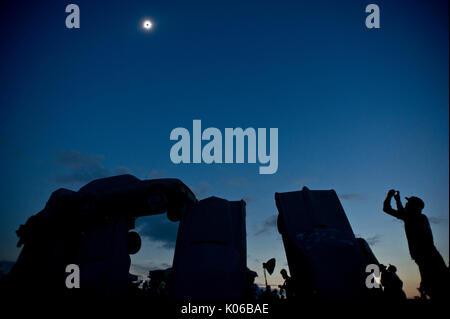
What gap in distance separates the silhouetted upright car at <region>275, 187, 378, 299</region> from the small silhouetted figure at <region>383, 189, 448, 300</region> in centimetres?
115

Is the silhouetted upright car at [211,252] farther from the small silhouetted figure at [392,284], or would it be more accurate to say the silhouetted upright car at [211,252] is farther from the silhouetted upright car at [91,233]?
the small silhouetted figure at [392,284]

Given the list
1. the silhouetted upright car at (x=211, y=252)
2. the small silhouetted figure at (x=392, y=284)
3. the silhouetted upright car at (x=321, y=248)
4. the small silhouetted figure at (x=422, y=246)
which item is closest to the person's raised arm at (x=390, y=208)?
the small silhouetted figure at (x=422, y=246)

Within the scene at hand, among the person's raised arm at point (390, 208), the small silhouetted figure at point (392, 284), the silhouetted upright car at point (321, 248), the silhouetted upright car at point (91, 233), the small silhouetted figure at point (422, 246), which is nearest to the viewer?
the small silhouetted figure at point (422, 246)

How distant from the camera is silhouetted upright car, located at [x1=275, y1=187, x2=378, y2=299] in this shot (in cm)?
419

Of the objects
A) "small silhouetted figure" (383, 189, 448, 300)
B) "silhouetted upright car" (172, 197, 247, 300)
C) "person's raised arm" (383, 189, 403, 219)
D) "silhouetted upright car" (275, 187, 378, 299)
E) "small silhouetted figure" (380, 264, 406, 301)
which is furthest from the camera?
"small silhouetted figure" (380, 264, 406, 301)

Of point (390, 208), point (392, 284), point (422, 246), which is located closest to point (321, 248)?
point (390, 208)

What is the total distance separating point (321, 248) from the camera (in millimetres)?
4566

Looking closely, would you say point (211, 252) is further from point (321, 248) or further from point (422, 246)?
point (422, 246)

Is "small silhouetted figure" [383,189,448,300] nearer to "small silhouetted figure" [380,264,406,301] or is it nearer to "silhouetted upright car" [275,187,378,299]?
"silhouetted upright car" [275,187,378,299]

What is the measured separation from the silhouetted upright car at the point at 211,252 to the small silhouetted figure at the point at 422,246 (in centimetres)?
312

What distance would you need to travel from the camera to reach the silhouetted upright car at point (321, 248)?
165 inches

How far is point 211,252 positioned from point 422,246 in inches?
147

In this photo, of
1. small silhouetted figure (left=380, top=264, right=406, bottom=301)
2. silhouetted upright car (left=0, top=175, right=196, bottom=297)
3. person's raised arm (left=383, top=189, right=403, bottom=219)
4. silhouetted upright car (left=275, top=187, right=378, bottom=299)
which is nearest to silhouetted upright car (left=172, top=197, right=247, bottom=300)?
silhouetted upright car (left=0, top=175, right=196, bottom=297)
